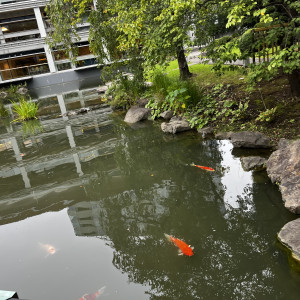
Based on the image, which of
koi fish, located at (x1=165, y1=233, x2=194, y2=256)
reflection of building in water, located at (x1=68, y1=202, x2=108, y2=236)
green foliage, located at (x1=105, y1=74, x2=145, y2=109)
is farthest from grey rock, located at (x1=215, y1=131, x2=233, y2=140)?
green foliage, located at (x1=105, y1=74, x2=145, y2=109)

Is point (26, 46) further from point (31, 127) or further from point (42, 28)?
point (31, 127)

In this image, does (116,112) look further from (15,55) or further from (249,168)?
(15,55)

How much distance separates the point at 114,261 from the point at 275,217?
1.92 meters

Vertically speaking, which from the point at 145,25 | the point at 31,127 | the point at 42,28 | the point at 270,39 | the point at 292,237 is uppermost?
the point at 42,28

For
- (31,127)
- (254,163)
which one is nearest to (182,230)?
(254,163)

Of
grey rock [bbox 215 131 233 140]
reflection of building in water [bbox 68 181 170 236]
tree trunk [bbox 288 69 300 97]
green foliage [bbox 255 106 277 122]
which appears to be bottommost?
reflection of building in water [bbox 68 181 170 236]

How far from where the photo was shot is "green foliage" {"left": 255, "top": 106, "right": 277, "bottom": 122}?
559cm

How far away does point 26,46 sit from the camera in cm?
3052

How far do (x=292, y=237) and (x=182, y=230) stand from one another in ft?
3.83

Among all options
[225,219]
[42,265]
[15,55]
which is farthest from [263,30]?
[15,55]

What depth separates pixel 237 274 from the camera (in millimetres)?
2660

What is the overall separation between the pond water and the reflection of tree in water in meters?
0.01

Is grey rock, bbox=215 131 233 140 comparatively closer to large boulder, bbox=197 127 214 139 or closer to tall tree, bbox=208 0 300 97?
large boulder, bbox=197 127 214 139

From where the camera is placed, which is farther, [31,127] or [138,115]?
[31,127]
